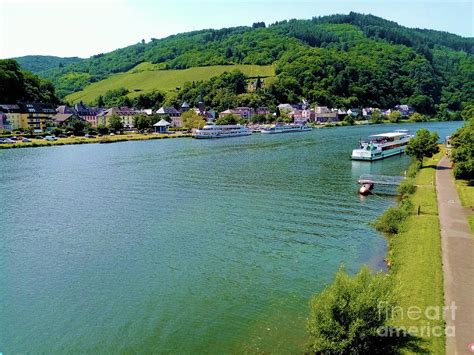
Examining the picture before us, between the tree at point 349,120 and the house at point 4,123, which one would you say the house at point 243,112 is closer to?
the tree at point 349,120

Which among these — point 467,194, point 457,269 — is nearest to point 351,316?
point 457,269

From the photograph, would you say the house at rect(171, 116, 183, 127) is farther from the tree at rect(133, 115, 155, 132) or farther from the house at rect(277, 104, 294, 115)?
the house at rect(277, 104, 294, 115)

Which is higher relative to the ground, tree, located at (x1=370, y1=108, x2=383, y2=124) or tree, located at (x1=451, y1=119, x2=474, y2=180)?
tree, located at (x1=370, y1=108, x2=383, y2=124)

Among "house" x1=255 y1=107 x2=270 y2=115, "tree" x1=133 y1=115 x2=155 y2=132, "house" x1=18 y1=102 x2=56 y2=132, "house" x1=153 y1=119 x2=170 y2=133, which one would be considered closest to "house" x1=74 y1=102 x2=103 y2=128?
"house" x1=18 y1=102 x2=56 y2=132

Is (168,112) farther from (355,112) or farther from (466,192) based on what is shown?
(466,192)

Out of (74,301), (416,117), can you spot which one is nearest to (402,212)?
(74,301)
